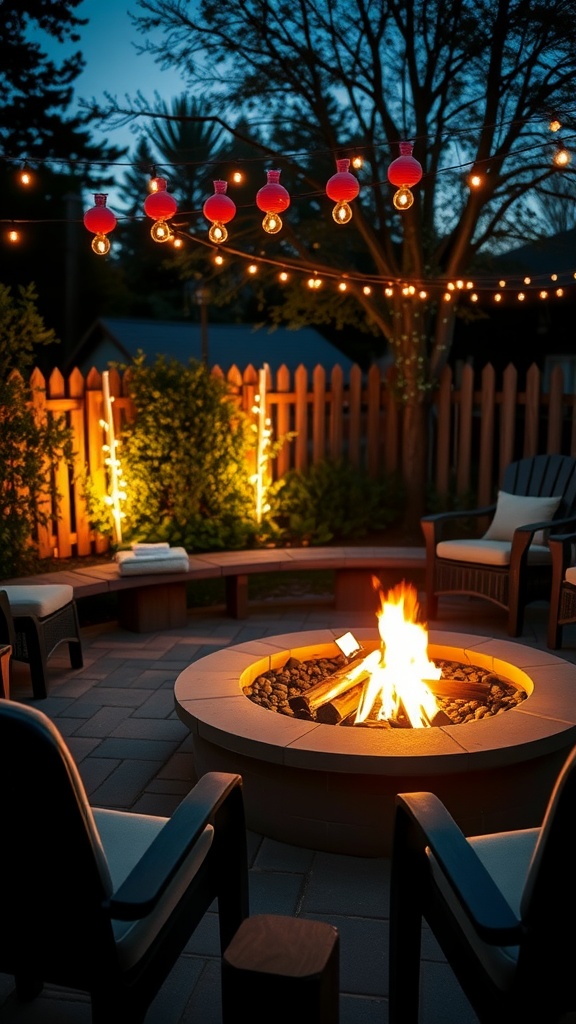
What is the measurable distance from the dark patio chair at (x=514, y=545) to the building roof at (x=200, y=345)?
43.7ft

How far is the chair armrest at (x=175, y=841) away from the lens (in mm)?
1629

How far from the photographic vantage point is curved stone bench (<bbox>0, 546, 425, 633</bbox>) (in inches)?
221

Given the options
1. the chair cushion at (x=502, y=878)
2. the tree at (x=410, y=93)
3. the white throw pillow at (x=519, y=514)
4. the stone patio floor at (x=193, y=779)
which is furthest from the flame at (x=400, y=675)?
the tree at (x=410, y=93)

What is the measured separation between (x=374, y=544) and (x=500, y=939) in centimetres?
651

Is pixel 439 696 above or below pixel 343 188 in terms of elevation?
below

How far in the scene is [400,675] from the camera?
11.8 ft

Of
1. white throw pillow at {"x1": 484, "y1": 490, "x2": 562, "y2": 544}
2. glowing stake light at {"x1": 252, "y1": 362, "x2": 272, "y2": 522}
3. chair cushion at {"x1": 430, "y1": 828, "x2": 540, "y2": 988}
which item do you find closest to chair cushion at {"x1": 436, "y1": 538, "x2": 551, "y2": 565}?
white throw pillow at {"x1": 484, "y1": 490, "x2": 562, "y2": 544}

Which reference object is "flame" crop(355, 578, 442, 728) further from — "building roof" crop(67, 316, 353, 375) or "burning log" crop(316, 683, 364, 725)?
"building roof" crop(67, 316, 353, 375)

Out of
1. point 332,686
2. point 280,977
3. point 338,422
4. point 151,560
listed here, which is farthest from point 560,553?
point 280,977

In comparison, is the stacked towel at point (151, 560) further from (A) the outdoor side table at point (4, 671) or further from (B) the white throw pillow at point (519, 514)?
(B) the white throw pillow at point (519, 514)

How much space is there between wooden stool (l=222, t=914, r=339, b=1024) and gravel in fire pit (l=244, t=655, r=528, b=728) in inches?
67.4

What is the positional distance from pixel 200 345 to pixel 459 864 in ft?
63.0

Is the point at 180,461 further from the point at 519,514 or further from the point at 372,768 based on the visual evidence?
the point at 372,768

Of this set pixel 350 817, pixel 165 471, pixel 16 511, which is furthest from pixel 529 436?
pixel 350 817
